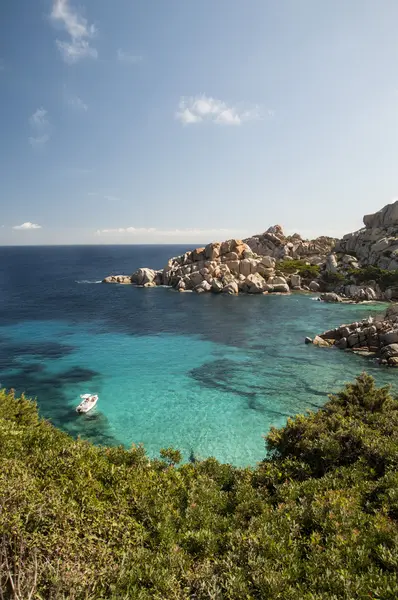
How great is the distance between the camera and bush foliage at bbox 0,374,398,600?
9.16 metres

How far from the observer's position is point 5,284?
13412 centimetres

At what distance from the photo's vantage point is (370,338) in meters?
56.6

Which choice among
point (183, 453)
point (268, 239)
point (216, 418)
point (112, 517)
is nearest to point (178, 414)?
point (216, 418)

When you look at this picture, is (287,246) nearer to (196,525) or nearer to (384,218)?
(384,218)

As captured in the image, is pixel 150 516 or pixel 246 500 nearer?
pixel 150 516

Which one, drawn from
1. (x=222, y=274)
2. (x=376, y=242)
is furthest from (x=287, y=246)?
(x=222, y=274)

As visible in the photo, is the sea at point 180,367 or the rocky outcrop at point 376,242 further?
the rocky outcrop at point 376,242

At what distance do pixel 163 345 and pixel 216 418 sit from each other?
88.6 feet

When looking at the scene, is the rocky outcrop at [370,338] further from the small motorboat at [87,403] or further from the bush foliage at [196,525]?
the small motorboat at [87,403]

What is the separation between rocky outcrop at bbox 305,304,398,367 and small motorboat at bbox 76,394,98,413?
38208mm

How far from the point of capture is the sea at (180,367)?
33.2 metres

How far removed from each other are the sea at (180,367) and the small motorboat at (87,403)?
0.71 m

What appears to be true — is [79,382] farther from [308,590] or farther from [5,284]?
[5,284]

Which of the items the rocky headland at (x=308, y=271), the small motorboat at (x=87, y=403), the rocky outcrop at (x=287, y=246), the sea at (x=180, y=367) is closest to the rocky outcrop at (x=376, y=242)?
the rocky headland at (x=308, y=271)
